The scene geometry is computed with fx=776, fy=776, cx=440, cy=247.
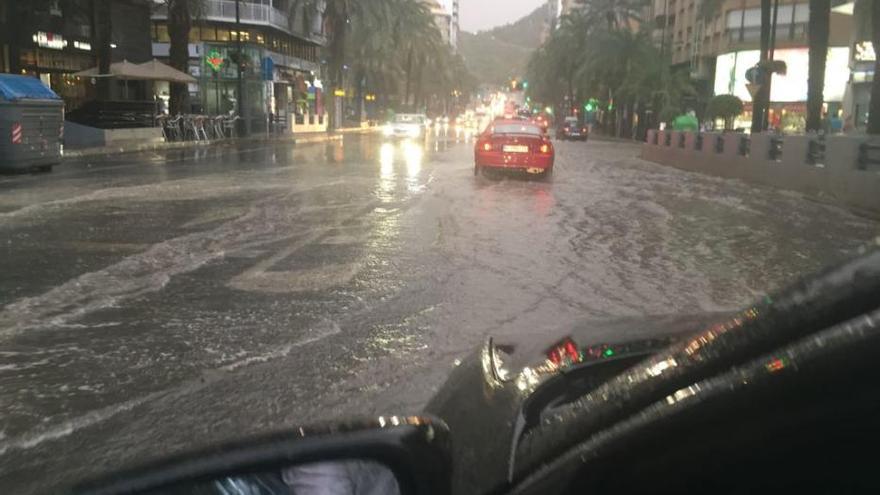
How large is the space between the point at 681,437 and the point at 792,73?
52.7 meters

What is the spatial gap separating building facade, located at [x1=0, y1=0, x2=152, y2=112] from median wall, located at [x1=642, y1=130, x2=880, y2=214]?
75.6ft

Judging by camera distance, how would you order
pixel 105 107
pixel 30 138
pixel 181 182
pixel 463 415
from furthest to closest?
pixel 105 107, pixel 30 138, pixel 181 182, pixel 463 415

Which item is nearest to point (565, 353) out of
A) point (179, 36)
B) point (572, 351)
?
point (572, 351)

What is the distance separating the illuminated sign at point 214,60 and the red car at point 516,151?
30977mm

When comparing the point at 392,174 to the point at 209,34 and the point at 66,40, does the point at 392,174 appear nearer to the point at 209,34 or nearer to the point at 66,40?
the point at 66,40

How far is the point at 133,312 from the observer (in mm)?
6043

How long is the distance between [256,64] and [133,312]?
43516mm

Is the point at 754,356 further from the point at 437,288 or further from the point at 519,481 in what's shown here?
the point at 437,288

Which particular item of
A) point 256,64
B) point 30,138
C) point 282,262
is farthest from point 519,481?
point 256,64

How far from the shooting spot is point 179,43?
3497 centimetres

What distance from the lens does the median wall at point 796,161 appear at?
14289 mm

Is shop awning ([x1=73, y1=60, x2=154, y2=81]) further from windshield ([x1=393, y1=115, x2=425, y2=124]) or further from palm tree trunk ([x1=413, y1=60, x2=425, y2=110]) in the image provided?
palm tree trunk ([x1=413, y1=60, x2=425, y2=110])

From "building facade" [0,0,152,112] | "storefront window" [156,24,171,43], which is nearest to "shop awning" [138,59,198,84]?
"building facade" [0,0,152,112]

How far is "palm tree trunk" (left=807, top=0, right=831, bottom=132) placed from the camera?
21047mm
